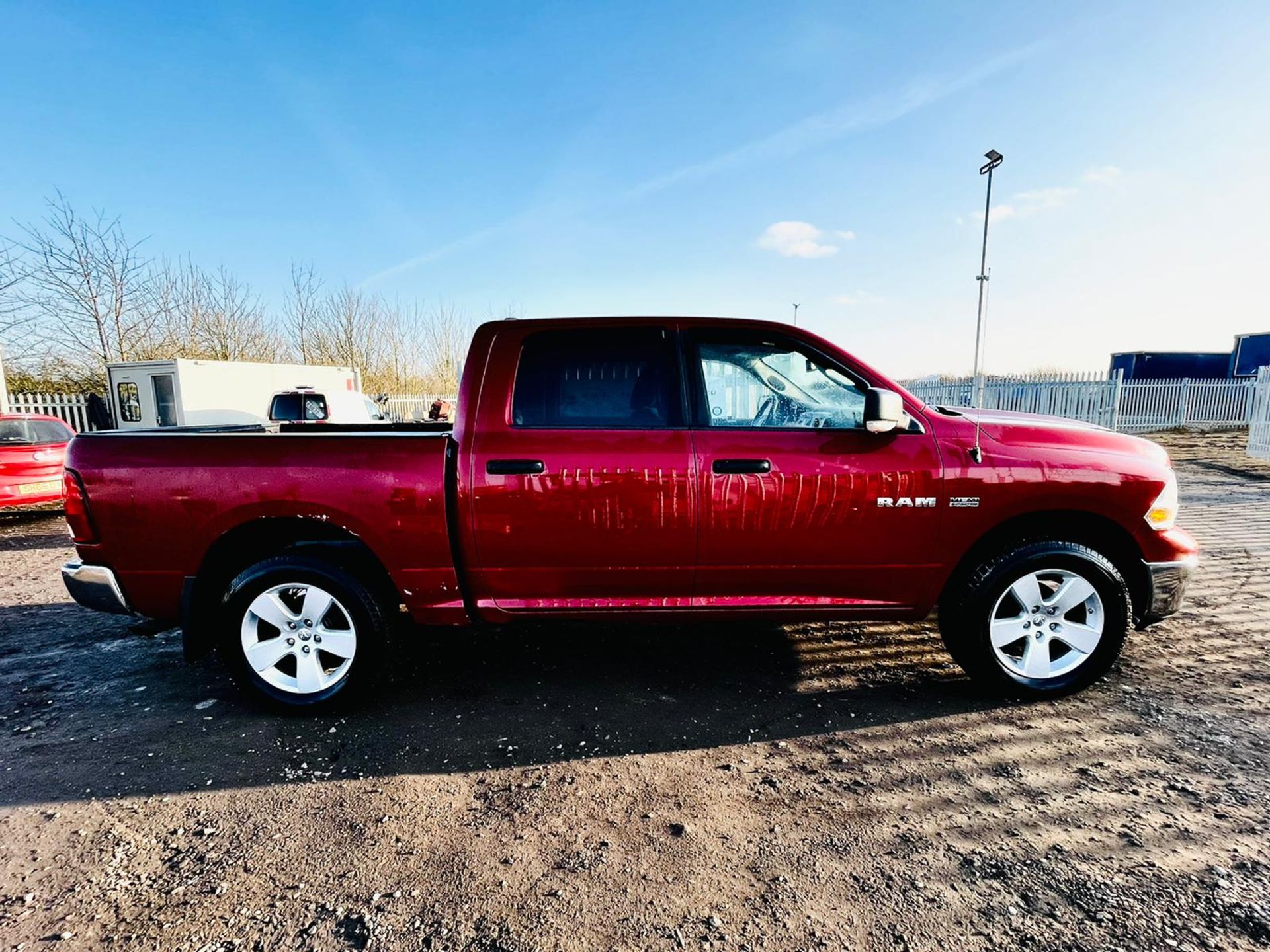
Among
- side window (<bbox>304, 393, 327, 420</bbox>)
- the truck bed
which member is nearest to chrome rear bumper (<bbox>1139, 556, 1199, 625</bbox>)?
the truck bed

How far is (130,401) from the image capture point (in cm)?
1416

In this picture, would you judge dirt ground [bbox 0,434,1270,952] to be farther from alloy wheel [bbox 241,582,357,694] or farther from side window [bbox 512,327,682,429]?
side window [bbox 512,327,682,429]

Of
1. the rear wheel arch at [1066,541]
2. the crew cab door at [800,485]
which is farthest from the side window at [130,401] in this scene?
the rear wheel arch at [1066,541]

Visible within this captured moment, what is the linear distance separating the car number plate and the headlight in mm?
10646

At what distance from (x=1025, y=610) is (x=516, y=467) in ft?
8.72

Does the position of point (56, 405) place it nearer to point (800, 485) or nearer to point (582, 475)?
point (582, 475)

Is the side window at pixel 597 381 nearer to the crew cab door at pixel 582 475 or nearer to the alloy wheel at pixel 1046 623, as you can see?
the crew cab door at pixel 582 475

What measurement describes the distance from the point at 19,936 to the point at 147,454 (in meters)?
1.89

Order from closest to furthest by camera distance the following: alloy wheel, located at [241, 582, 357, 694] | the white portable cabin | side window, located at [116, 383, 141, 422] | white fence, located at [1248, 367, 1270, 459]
Result: alloy wheel, located at [241, 582, 357, 694], white fence, located at [1248, 367, 1270, 459], the white portable cabin, side window, located at [116, 383, 141, 422]

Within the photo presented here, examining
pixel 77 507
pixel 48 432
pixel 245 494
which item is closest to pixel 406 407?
pixel 48 432

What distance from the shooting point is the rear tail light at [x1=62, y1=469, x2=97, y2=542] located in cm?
288

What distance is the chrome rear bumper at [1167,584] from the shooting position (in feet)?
9.87

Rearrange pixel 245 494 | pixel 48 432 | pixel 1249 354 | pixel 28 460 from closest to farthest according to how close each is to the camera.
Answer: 1. pixel 245 494
2. pixel 28 460
3. pixel 48 432
4. pixel 1249 354

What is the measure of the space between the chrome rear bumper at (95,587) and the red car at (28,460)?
5.60 meters
